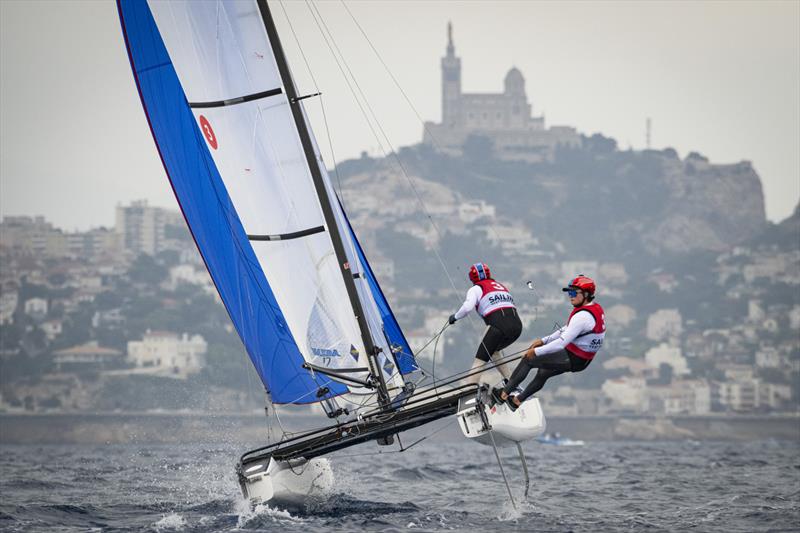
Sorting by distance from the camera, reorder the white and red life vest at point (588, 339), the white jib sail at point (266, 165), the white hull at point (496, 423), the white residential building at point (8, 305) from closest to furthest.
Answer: the white and red life vest at point (588, 339), the white hull at point (496, 423), the white jib sail at point (266, 165), the white residential building at point (8, 305)

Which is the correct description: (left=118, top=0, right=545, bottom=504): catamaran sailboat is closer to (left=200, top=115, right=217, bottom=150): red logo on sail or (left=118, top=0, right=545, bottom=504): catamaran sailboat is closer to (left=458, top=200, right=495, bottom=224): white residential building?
(left=200, top=115, right=217, bottom=150): red logo on sail

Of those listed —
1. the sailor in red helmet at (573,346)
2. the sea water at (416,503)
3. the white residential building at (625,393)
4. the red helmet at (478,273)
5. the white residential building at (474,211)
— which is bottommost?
the sea water at (416,503)

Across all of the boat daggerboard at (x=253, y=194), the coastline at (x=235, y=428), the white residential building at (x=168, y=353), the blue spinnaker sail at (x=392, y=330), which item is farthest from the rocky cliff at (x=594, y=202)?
the boat daggerboard at (x=253, y=194)

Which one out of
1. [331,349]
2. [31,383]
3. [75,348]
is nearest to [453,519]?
[331,349]

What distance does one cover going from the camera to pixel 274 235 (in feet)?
41.5

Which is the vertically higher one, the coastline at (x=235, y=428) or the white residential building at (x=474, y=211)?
the white residential building at (x=474, y=211)

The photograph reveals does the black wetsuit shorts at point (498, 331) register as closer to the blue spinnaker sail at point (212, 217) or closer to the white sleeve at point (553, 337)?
the white sleeve at point (553, 337)

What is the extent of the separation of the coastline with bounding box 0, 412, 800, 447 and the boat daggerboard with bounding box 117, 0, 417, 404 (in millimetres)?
55722

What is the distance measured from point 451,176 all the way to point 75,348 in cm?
9501

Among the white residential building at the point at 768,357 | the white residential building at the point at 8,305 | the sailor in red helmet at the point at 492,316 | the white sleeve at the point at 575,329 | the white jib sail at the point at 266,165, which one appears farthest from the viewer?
the white residential building at the point at 768,357

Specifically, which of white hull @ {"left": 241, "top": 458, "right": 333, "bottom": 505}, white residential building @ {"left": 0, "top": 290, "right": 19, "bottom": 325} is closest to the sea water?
white hull @ {"left": 241, "top": 458, "right": 333, "bottom": 505}

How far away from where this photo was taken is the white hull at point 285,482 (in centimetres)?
1273

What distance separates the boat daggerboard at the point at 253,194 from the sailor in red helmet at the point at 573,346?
5.64 ft

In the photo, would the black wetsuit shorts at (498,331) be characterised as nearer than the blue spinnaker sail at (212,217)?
Yes
